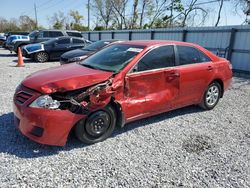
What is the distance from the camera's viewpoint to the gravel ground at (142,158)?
2.66 metres

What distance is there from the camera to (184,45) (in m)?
4.55

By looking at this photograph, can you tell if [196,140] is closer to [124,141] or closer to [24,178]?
[124,141]

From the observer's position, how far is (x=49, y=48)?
494 inches

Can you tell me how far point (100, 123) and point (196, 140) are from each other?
1621mm

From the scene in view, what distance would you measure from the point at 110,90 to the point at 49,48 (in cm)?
1039

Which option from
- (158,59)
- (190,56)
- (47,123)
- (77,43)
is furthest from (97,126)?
(77,43)

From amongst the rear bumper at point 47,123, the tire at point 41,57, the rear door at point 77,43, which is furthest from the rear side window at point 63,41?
the rear bumper at point 47,123

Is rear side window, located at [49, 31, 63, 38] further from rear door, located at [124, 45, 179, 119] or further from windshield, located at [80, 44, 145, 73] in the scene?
rear door, located at [124, 45, 179, 119]

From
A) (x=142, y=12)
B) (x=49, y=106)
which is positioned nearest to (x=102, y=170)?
(x=49, y=106)

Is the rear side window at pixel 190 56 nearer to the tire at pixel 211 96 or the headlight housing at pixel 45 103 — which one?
the tire at pixel 211 96

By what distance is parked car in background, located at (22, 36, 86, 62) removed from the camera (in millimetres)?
12320

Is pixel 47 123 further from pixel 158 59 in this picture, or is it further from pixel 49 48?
pixel 49 48

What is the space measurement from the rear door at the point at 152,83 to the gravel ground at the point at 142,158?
464 mm

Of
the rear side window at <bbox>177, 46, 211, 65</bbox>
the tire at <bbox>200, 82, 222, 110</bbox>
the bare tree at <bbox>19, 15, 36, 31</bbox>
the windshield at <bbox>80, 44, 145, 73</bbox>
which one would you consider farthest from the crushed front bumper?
the bare tree at <bbox>19, 15, 36, 31</bbox>
